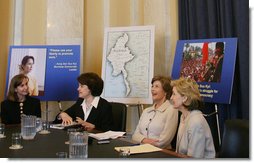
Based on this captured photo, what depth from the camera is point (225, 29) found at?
3.32 m

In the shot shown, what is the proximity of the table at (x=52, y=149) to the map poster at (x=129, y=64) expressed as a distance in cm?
158

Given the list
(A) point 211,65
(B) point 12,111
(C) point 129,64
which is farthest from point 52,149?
(C) point 129,64

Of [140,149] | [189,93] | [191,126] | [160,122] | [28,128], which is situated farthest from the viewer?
[160,122]

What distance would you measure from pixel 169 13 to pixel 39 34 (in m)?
1.76

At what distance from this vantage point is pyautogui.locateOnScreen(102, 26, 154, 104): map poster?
144 inches

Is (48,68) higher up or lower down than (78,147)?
higher up

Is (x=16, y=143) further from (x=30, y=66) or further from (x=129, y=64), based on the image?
(x=129, y=64)

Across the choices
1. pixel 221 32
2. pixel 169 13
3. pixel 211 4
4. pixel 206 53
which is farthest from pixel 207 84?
pixel 169 13

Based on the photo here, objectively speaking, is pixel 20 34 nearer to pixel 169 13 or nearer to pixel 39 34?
pixel 39 34

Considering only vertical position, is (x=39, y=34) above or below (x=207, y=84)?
above

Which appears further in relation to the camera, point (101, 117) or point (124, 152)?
point (101, 117)

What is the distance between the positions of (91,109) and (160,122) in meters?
0.68

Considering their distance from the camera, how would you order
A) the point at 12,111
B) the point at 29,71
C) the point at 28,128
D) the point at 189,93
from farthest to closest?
the point at 29,71, the point at 12,111, the point at 189,93, the point at 28,128

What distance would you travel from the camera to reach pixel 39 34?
4.13m
